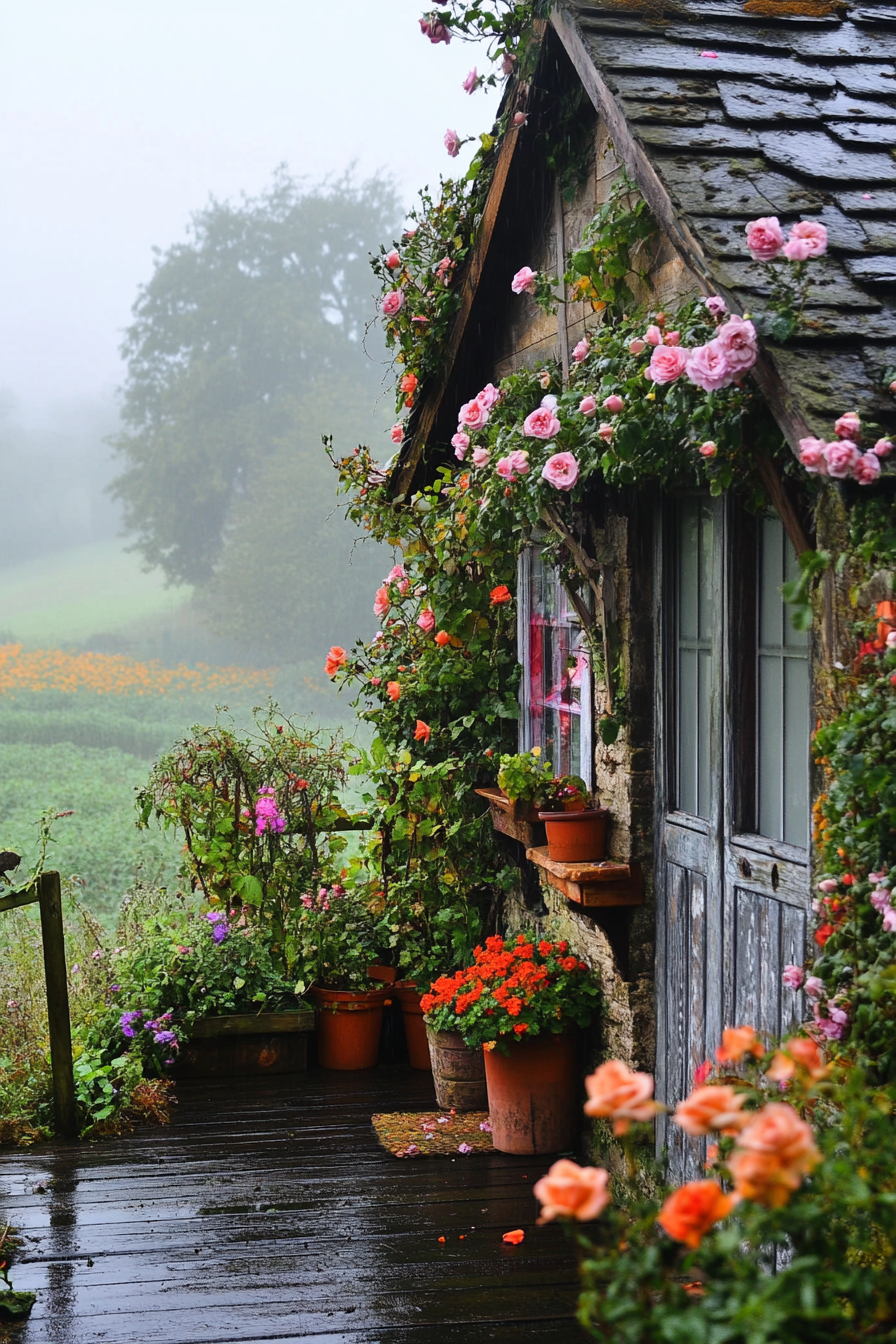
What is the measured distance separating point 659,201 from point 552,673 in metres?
2.50

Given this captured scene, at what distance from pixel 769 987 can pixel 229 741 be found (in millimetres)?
4021

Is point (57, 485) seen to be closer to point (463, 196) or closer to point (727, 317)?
point (463, 196)

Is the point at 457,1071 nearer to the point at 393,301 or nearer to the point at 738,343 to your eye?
the point at 393,301

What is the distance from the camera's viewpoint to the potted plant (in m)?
4.50

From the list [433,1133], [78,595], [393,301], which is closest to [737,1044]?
[433,1133]

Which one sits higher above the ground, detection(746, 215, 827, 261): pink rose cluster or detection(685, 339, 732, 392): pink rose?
detection(746, 215, 827, 261): pink rose cluster

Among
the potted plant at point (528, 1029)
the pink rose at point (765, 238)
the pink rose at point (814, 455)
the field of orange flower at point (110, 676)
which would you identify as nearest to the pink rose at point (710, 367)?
the pink rose at point (765, 238)

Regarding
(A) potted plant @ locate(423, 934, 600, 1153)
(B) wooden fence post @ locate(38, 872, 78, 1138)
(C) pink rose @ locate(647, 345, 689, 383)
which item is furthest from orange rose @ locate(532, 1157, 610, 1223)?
(B) wooden fence post @ locate(38, 872, 78, 1138)

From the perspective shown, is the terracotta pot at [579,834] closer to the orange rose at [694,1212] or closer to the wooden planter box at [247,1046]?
the wooden planter box at [247,1046]

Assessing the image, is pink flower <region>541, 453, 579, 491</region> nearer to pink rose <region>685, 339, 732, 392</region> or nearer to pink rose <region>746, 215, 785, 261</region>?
pink rose <region>685, 339, 732, 392</region>

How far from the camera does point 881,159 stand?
3168mm

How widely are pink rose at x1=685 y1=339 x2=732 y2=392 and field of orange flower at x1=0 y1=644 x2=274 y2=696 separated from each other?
69.0 ft

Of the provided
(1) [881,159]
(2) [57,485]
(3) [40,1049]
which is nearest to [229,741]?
(3) [40,1049]

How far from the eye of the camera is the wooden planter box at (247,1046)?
6.18 metres
